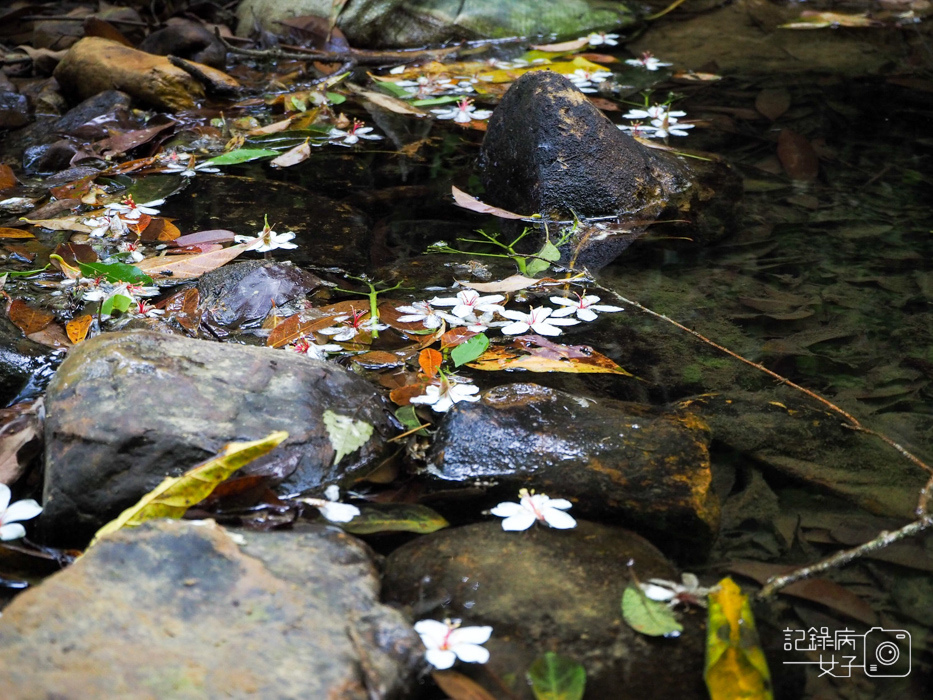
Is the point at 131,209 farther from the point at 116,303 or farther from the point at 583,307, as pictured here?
the point at 583,307

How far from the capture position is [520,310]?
274 cm

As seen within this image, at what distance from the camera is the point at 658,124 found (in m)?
4.23

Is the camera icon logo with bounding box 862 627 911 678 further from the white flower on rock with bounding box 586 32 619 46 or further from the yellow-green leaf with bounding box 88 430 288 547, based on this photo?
the white flower on rock with bounding box 586 32 619 46

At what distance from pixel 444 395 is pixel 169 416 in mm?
702

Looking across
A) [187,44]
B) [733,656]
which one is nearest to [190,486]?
[733,656]

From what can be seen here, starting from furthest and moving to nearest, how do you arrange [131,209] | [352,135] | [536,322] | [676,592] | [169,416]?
1. [352,135]
2. [131,209]
3. [536,322]
4. [169,416]
5. [676,592]

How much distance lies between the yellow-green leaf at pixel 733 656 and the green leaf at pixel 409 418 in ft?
2.72

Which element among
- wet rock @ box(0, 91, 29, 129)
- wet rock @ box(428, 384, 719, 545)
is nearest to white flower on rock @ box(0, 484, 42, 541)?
wet rock @ box(428, 384, 719, 545)

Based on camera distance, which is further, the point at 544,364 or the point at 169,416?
the point at 544,364

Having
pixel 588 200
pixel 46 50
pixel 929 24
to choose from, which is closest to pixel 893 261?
pixel 588 200

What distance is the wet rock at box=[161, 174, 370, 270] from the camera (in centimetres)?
306

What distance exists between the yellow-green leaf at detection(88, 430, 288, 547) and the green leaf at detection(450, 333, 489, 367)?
26.8 inches

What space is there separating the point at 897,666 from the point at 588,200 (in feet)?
7.13

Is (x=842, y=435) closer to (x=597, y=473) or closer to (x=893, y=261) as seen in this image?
(x=597, y=473)
